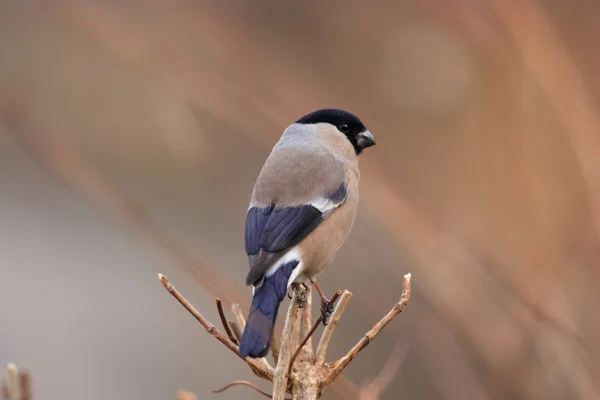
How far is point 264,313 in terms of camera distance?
Answer: 1.89m

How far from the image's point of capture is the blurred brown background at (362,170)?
8.00 ft

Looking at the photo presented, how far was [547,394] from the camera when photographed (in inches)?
96.5

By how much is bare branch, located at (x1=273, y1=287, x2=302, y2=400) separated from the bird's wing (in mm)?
377

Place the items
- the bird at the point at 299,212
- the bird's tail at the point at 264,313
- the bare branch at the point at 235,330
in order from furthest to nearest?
1. the bird at the point at 299,212
2. the bare branch at the point at 235,330
3. the bird's tail at the point at 264,313

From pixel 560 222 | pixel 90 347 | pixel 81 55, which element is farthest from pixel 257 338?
pixel 81 55

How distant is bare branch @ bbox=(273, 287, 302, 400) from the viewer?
1.48 metres

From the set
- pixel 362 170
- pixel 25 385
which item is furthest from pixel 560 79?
pixel 25 385

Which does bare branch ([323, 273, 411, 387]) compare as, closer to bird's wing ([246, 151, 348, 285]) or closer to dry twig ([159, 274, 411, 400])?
dry twig ([159, 274, 411, 400])

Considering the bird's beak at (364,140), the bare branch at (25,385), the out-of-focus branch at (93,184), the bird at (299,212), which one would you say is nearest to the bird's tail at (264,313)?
the bird at (299,212)

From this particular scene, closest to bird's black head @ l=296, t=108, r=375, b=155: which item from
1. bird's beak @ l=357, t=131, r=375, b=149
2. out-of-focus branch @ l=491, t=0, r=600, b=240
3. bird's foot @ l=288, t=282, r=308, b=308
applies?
bird's beak @ l=357, t=131, r=375, b=149

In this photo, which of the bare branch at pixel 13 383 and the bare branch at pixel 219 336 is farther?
the bare branch at pixel 219 336

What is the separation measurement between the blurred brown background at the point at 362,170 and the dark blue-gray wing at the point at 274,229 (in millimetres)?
129

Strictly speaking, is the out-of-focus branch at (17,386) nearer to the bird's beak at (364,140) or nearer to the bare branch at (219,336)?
the bare branch at (219,336)

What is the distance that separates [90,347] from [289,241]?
10.4ft
